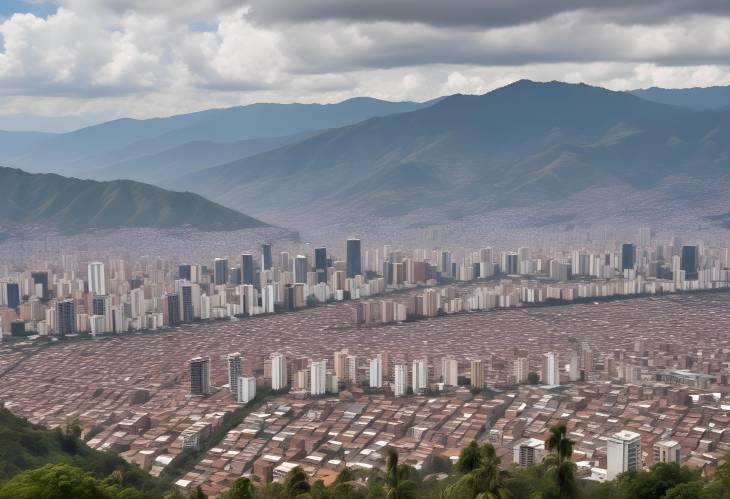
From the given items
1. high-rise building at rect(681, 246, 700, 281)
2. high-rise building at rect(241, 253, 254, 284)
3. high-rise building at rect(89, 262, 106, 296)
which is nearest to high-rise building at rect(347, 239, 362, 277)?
high-rise building at rect(241, 253, 254, 284)

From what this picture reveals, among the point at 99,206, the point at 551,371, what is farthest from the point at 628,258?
the point at 99,206

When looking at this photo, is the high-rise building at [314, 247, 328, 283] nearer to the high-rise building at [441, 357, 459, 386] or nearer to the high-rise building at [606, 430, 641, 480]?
the high-rise building at [441, 357, 459, 386]

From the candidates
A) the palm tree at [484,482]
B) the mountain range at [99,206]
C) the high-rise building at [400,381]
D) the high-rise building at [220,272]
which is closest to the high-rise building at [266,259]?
the high-rise building at [220,272]

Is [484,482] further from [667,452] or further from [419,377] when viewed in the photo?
[419,377]

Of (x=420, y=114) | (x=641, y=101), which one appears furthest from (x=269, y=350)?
(x=641, y=101)

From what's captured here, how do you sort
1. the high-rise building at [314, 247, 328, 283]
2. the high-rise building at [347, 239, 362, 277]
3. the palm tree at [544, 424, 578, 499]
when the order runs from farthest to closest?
the high-rise building at [347, 239, 362, 277] < the high-rise building at [314, 247, 328, 283] < the palm tree at [544, 424, 578, 499]
